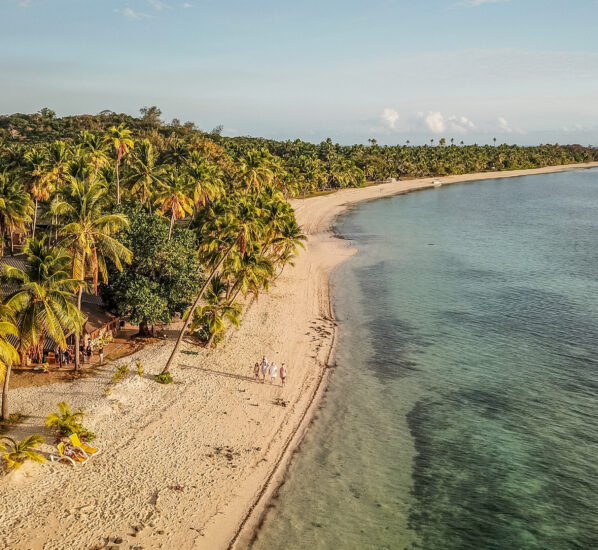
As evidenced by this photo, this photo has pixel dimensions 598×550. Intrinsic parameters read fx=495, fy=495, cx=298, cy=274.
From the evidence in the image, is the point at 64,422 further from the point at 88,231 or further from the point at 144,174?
the point at 144,174

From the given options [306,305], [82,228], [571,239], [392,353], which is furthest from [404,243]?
[82,228]

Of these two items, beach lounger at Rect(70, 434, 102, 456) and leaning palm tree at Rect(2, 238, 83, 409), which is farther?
leaning palm tree at Rect(2, 238, 83, 409)

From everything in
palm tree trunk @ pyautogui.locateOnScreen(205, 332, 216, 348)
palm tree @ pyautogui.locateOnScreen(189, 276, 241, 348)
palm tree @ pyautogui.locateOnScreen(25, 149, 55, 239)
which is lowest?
palm tree trunk @ pyautogui.locateOnScreen(205, 332, 216, 348)

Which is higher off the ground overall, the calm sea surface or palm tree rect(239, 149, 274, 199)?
palm tree rect(239, 149, 274, 199)

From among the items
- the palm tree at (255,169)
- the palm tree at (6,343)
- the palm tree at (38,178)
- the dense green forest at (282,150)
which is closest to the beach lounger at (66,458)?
the palm tree at (6,343)

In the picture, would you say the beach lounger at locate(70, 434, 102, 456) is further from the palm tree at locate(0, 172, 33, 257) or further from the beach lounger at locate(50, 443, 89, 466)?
the palm tree at locate(0, 172, 33, 257)

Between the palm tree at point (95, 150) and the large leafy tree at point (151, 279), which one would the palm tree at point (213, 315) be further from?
the palm tree at point (95, 150)

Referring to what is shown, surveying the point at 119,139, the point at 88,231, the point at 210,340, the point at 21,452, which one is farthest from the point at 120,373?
the point at 119,139

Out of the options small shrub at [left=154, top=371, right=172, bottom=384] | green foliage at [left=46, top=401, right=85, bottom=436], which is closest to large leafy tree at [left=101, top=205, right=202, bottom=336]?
small shrub at [left=154, top=371, right=172, bottom=384]

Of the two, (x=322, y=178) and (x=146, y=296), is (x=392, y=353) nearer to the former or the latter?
(x=146, y=296)
